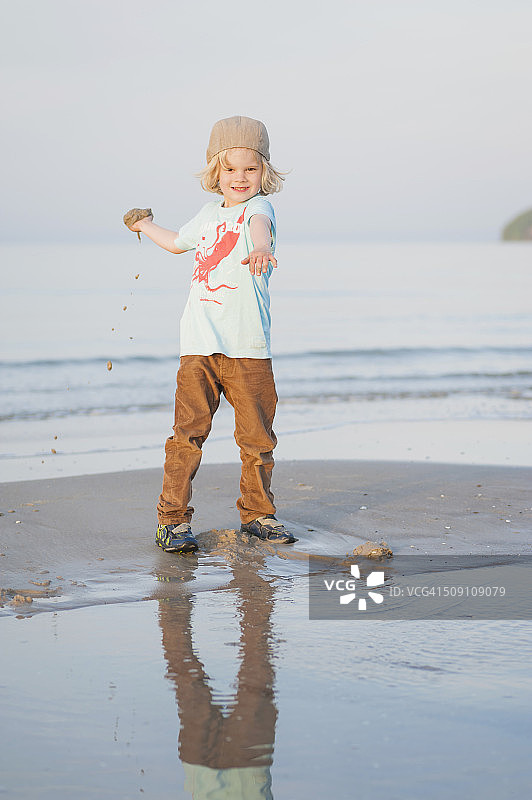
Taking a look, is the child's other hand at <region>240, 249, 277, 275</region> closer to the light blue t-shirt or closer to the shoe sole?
the light blue t-shirt

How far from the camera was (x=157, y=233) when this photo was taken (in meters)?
4.50

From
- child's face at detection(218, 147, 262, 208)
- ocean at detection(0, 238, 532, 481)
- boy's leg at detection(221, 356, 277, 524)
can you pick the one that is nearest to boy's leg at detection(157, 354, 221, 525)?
boy's leg at detection(221, 356, 277, 524)

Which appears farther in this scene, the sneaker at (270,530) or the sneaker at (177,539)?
the sneaker at (270,530)

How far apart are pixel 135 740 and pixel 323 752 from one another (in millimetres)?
461

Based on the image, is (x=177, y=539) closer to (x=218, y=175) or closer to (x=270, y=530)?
(x=270, y=530)

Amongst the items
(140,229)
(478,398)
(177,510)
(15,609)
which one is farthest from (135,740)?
(478,398)

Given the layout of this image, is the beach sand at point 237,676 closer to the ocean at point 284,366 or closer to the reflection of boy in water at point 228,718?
the reflection of boy in water at point 228,718

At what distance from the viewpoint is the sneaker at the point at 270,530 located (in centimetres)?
421

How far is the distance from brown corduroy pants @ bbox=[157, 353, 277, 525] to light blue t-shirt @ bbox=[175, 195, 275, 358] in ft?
0.23

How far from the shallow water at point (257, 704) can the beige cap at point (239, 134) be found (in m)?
2.01

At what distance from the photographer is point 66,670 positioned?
2.74m

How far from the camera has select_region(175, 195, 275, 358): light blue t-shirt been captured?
13.6 feet

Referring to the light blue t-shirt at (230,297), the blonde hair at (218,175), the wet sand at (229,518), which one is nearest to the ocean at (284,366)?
the wet sand at (229,518)

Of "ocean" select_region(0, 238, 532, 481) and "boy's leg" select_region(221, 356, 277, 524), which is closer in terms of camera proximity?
"boy's leg" select_region(221, 356, 277, 524)
